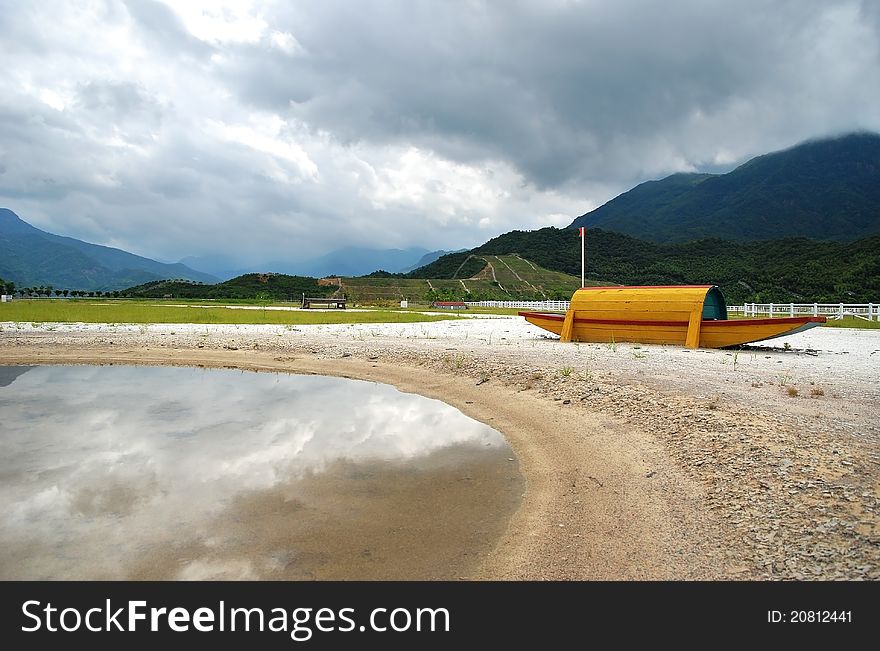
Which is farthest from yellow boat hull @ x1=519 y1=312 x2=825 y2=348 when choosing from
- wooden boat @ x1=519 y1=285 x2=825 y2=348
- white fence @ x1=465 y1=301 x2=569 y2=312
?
white fence @ x1=465 y1=301 x2=569 y2=312

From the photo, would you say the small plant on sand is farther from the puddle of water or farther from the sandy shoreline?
the puddle of water

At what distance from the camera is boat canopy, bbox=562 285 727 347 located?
17594mm

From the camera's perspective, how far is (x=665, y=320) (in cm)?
1806

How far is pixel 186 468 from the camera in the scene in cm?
595

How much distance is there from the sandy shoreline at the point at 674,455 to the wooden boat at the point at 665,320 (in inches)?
65.9

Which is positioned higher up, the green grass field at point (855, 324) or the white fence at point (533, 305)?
the white fence at point (533, 305)

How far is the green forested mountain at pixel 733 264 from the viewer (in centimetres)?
7056

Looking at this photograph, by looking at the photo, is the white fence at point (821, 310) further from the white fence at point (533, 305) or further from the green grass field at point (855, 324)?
the white fence at point (533, 305)

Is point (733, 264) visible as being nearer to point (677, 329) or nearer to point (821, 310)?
point (821, 310)

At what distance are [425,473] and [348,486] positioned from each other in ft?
3.14

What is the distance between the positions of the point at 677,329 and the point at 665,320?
50cm

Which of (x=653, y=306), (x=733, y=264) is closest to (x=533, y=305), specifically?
(x=653, y=306)

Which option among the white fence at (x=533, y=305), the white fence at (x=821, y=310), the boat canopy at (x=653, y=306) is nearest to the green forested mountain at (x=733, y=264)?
the white fence at (x=821, y=310)
